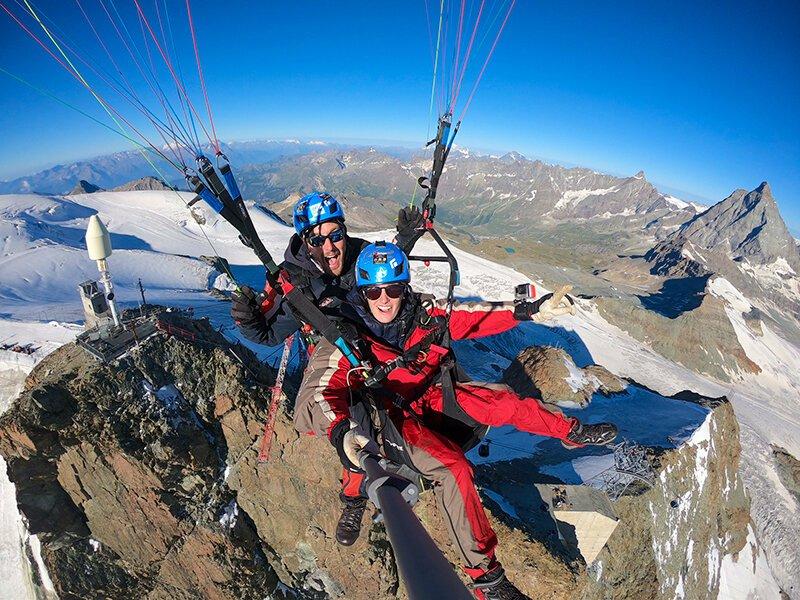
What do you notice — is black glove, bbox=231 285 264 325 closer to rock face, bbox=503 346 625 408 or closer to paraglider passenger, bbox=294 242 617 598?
paraglider passenger, bbox=294 242 617 598

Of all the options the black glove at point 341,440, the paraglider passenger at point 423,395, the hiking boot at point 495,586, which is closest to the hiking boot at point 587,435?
the paraglider passenger at point 423,395

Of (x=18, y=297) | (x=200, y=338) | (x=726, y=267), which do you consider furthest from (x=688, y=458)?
(x=726, y=267)

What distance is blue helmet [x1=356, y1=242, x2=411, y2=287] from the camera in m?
6.48

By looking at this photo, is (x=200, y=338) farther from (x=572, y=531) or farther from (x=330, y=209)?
(x=572, y=531)

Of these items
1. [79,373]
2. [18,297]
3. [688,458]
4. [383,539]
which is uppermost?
[79,373]

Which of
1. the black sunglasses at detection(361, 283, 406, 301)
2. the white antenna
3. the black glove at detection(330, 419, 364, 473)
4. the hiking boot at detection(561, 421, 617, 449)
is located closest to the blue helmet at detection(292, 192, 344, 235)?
the black sunglasses at detection(361, 283, 406, 301)

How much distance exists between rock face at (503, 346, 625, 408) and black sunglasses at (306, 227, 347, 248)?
56.0ft

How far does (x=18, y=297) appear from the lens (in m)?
19.1

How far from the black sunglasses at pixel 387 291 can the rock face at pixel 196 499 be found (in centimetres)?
710

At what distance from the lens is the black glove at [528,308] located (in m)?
6.68

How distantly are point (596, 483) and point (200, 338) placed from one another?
49.0 feet

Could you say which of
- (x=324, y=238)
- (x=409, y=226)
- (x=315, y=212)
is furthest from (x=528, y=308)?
(x=315, y=212)

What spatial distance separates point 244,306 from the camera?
6.72m

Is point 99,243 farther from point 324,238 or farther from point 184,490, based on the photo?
point 184,490
